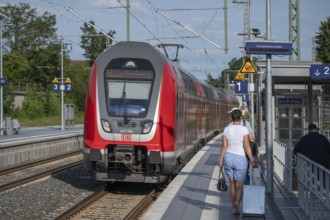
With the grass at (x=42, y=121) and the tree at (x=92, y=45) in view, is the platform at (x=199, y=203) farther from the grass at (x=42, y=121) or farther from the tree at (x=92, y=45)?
the tree at (x=92, y=45)

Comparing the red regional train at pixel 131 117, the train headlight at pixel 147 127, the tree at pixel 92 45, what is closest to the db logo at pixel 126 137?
the red regional train at pixel 131 117

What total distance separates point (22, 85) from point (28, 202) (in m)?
59.3

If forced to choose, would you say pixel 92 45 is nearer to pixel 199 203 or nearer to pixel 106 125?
pixel 106 125

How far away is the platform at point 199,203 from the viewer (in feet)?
33.9

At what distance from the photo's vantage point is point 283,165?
1412 cm

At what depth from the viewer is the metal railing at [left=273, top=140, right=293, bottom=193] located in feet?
40.6

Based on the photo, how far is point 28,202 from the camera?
520 inches

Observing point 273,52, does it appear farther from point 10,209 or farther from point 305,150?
point 10,209

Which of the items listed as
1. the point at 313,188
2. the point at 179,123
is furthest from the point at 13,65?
the point at 313,188

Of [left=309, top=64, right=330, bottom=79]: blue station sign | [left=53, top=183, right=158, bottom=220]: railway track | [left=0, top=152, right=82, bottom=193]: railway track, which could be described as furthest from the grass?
[left=309, top=64, right=330, bottom=79]: blue station sign

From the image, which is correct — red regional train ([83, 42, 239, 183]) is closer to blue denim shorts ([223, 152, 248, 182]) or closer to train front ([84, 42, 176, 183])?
train front ([84, 42, 176, 183])

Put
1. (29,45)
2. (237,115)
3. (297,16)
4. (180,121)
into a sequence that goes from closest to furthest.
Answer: (237,115), (180,121), (297,16), (29,45)

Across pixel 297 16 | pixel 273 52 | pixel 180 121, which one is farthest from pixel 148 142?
pixel 297 16

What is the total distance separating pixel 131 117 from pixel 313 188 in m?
5.83
